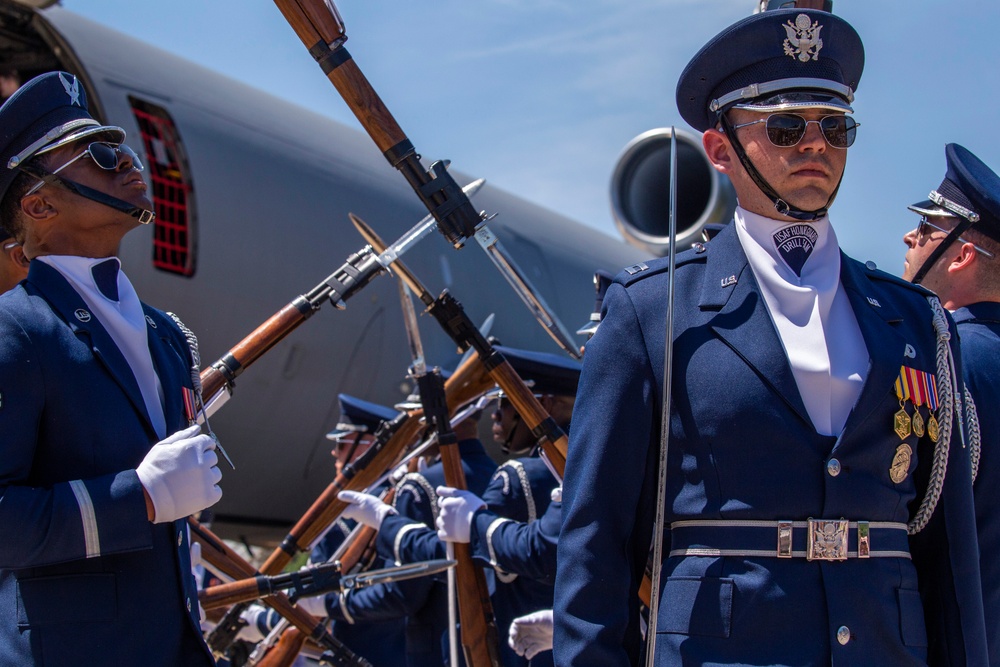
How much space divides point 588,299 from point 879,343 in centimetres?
775

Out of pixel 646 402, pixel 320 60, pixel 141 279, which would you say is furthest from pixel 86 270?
pixel 141 279

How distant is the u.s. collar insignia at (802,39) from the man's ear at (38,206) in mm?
1567

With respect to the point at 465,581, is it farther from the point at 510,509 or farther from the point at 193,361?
the point at 193,361

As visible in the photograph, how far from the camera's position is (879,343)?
205cm

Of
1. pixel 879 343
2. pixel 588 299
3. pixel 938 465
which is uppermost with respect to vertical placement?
pixel 879 343

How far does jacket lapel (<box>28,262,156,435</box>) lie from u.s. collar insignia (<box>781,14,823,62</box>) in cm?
145

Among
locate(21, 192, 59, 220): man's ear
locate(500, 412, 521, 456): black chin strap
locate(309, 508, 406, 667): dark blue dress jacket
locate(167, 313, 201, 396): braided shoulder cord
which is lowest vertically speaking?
locate(309, 508, 406, 667): dark blue dress jacket

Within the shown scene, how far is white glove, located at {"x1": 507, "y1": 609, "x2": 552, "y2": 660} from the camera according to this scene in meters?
3.66

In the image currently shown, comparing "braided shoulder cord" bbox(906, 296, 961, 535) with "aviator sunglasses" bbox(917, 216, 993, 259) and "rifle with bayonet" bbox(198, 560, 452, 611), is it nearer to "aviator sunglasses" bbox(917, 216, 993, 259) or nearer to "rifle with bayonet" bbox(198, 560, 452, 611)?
"aviator sunglasses" bbox(917, 216, 993, 259)

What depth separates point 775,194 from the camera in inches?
83.3

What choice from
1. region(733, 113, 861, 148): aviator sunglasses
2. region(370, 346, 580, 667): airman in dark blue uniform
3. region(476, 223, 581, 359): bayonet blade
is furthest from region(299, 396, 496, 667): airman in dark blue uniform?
region(733, 113, 861, 148): aviator sunglasses

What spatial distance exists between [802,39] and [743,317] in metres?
0.55

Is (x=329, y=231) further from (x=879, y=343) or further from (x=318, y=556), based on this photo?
(x=879, y=343)

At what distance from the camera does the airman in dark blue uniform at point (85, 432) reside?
2.10 metres
